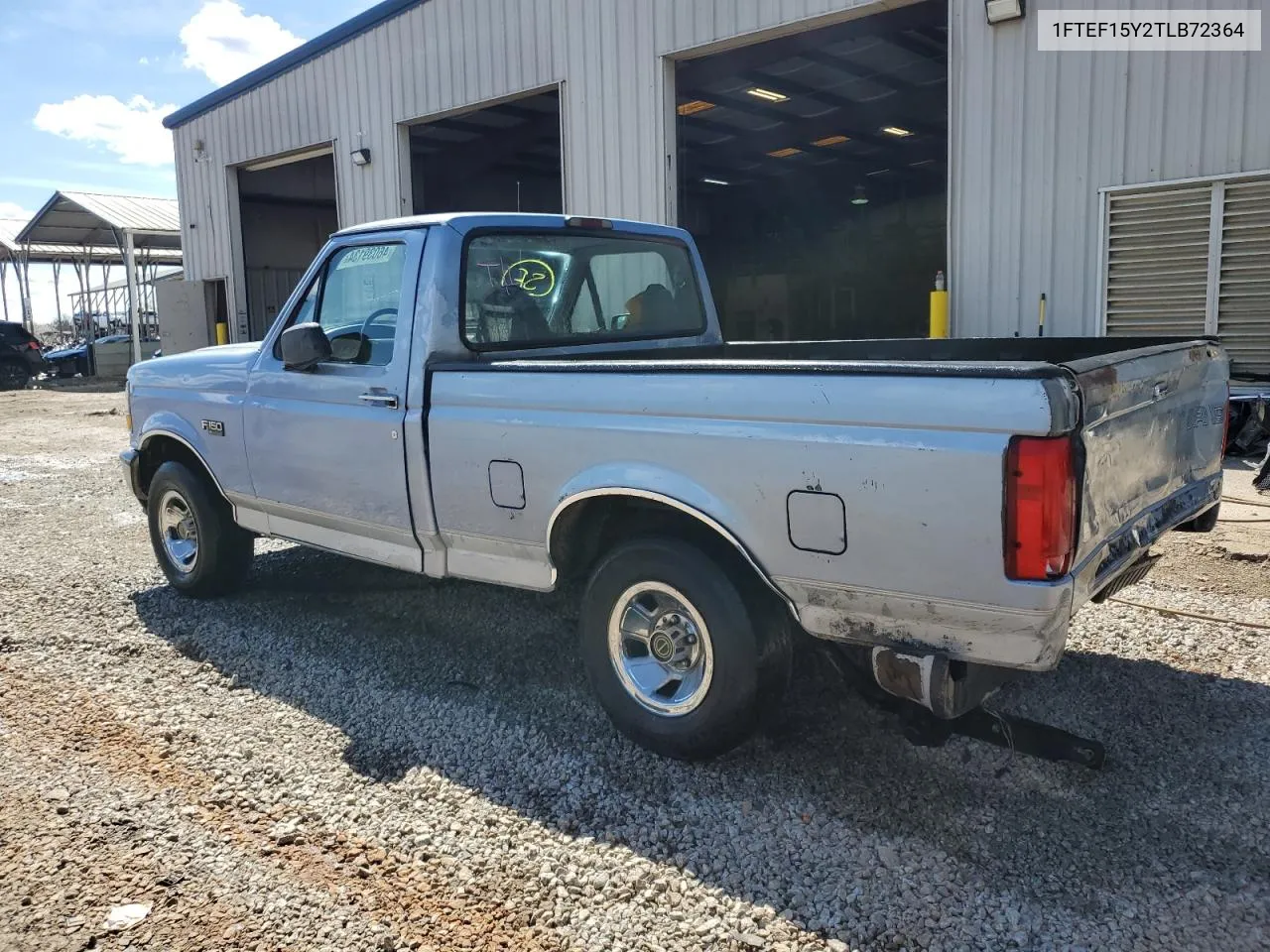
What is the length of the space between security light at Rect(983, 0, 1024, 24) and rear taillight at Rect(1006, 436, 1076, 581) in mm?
8248

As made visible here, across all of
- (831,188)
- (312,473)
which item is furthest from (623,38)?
(831,188)

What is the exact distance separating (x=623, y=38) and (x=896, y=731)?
10.4 m

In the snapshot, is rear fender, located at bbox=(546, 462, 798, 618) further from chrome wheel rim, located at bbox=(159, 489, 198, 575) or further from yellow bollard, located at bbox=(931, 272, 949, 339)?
yellow bollard, located at bbox=(931, 272, 949, 339)

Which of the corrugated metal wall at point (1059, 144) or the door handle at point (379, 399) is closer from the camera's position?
the door handle at point (379, 399)

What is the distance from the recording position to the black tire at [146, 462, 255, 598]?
5535 mm

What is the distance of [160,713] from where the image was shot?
13.5 feet

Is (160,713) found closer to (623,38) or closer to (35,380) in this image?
(623,38)

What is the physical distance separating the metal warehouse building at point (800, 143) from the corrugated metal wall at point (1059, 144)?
0.02 m

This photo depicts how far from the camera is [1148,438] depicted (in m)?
3.28

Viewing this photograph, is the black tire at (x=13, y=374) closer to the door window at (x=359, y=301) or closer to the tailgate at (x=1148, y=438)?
the door window at (x=359, y=301)

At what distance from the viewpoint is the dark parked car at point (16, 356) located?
86.2 feet

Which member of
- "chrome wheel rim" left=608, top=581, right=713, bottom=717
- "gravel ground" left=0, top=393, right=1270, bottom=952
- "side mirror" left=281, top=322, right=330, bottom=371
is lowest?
"gravel ground" left=0, top=393, right=1270, bottom=952

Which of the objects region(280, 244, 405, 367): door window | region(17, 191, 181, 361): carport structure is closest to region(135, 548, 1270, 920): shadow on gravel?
A: region(280, 244, 405, 367): door window

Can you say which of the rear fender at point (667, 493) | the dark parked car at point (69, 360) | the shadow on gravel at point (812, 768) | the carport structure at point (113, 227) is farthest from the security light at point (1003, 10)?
the dark parked car at point (69, 360)
